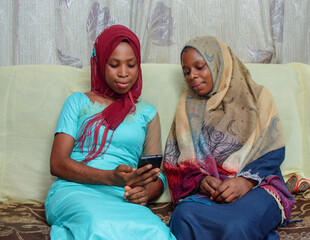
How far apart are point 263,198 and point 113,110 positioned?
0.78m

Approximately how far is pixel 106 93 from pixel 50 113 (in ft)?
1.10

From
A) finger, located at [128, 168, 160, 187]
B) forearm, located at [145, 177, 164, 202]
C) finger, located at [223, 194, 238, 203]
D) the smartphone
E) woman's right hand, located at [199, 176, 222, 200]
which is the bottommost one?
forearm, located at [145, 177, 164, 202]

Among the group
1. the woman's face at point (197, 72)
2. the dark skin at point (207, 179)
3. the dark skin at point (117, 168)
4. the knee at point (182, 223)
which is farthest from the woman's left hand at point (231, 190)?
the woman's face at point (197, 72)

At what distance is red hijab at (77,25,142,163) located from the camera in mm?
1743

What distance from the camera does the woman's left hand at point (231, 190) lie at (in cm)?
155

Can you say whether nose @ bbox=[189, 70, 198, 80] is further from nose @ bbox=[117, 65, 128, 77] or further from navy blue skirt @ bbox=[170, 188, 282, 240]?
navy blue skirt @ bbox=[170, 188, 282, 240]

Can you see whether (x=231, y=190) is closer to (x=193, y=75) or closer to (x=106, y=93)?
(x=193, y=75)

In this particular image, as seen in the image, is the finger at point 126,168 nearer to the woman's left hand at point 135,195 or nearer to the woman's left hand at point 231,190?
the woman's left hand at point 135,195

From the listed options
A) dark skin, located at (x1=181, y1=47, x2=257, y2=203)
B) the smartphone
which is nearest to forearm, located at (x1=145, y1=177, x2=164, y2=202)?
dark skin, located at (x1=181, y1=47, x2=257, y2=203)

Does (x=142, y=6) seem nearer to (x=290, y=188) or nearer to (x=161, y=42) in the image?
(x=161, y=42)

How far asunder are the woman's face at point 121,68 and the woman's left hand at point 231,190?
2.16 feet

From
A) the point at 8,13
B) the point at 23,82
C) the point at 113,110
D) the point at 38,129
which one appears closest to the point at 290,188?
the point at 113,110

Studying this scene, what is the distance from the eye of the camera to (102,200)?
148cm

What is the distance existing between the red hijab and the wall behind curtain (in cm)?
51
